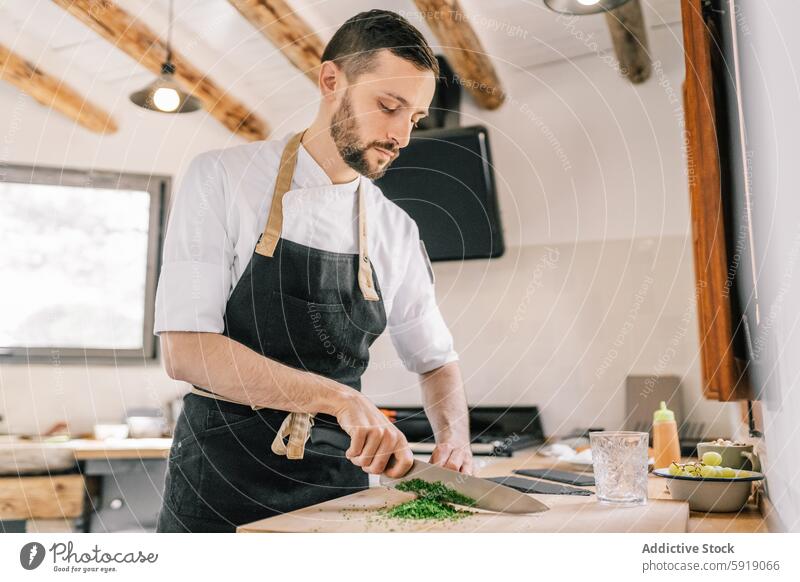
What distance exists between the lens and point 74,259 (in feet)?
2.63

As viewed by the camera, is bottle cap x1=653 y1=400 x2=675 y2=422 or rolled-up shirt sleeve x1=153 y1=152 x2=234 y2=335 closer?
rolled-up shirt sleeve x1=153 y1=152 x2=234 y2=335

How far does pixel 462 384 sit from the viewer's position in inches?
30.8

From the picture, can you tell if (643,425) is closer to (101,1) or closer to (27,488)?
(27,488)

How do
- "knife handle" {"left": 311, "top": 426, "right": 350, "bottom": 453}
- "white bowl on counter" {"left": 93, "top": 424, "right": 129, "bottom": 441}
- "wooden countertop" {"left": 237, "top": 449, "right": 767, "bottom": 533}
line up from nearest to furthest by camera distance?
"wooden countertop" {"left": 237, "top": 449, "right": 767, "bottom": 533} < "knife handle" {"left": 311, "top": 426, "right": 350, "bottom": 453} < "white bowl on counter" {"left": 93, "top": 424, "right": 129, "bottom": 441}

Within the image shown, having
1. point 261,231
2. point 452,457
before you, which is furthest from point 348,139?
point 452,457

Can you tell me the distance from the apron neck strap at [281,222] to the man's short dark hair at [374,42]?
107 mm

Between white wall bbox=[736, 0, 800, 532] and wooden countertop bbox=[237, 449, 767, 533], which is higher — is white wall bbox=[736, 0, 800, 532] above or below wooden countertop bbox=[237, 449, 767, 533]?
above

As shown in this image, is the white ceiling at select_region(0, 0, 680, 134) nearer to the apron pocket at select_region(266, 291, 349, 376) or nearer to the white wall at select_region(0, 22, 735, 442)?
the white wall at select_region(0, 22, 735, 442)

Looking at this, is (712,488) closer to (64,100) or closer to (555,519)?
(555,519)

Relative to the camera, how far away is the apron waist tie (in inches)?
26.9

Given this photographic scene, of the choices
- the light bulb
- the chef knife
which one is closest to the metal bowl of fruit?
the chef knife

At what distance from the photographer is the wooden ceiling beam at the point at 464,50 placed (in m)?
0.76

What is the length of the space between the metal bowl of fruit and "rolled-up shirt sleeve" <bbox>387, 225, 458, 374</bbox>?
289 millimetres
